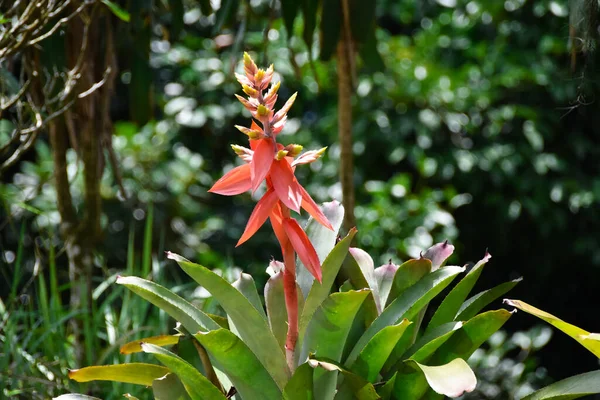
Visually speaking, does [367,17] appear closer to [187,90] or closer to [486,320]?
[486,320]

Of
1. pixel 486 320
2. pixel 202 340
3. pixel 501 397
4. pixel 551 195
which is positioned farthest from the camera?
pixel 551 195

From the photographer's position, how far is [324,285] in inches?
67.9

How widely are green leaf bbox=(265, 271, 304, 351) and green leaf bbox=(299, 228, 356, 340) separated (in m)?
0.07

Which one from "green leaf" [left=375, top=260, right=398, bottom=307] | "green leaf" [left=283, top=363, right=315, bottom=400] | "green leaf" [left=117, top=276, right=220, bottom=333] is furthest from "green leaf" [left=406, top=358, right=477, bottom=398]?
"green leaf" [left=117, top=276, right=220, bottom=333]

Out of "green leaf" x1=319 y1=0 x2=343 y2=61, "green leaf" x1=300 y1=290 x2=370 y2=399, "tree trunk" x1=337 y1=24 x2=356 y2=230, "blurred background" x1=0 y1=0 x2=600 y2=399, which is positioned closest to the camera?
"green leaf" x1=300 y1=290 x2=370 y2=399

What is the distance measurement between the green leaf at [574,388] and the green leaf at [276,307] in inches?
21.2

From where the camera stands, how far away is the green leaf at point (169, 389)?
64.7 inches

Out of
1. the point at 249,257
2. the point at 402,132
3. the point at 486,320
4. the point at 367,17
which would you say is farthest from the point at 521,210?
the point at 486,320

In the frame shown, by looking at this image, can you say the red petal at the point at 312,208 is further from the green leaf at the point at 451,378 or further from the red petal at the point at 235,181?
the green leaf at the point at 451,378

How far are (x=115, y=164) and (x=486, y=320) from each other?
198cm

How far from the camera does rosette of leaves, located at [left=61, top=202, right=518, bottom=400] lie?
61.4 inches

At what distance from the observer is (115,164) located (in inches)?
128

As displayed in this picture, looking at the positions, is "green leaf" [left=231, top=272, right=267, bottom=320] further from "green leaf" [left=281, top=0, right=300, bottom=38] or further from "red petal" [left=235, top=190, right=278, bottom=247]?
"green leaf" [left=281, top=0, right=300, bottom=38]

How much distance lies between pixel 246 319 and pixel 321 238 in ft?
1.03
